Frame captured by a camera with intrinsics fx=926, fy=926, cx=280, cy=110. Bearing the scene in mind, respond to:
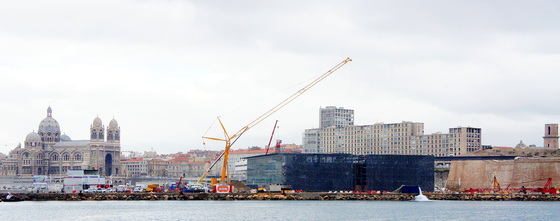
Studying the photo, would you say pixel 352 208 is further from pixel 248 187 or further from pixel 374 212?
pixel 248 187

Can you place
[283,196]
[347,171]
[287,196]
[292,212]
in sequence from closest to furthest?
[292,212]
[287,196]
[283,196]
[347,171]

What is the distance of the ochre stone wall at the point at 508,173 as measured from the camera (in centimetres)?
13456

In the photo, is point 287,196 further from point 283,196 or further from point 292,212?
point 292,212

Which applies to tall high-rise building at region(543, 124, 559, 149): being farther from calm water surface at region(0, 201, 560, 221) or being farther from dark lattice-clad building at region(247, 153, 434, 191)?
calm water surface at region(0, 201, 560, 221)

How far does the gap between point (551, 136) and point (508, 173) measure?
53.4 metres

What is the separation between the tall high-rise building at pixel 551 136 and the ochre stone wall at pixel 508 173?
44.8m

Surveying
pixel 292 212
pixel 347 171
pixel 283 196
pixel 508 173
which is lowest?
pixel 292 212

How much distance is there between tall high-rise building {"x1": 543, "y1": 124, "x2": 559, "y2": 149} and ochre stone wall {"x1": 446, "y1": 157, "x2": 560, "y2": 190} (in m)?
44.8

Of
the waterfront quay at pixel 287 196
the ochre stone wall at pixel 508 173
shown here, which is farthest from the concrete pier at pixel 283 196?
the ochre stone wall at pixel 508 173

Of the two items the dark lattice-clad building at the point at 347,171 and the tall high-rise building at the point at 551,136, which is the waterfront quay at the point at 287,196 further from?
the tall high-rise building at the point at 551,136

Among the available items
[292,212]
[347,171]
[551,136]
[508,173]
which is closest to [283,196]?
[347,171]

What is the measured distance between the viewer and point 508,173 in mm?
138625

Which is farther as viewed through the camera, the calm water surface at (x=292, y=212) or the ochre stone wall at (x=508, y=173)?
the ochre stone wall at (x=508, y=173)

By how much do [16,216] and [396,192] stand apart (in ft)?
189
